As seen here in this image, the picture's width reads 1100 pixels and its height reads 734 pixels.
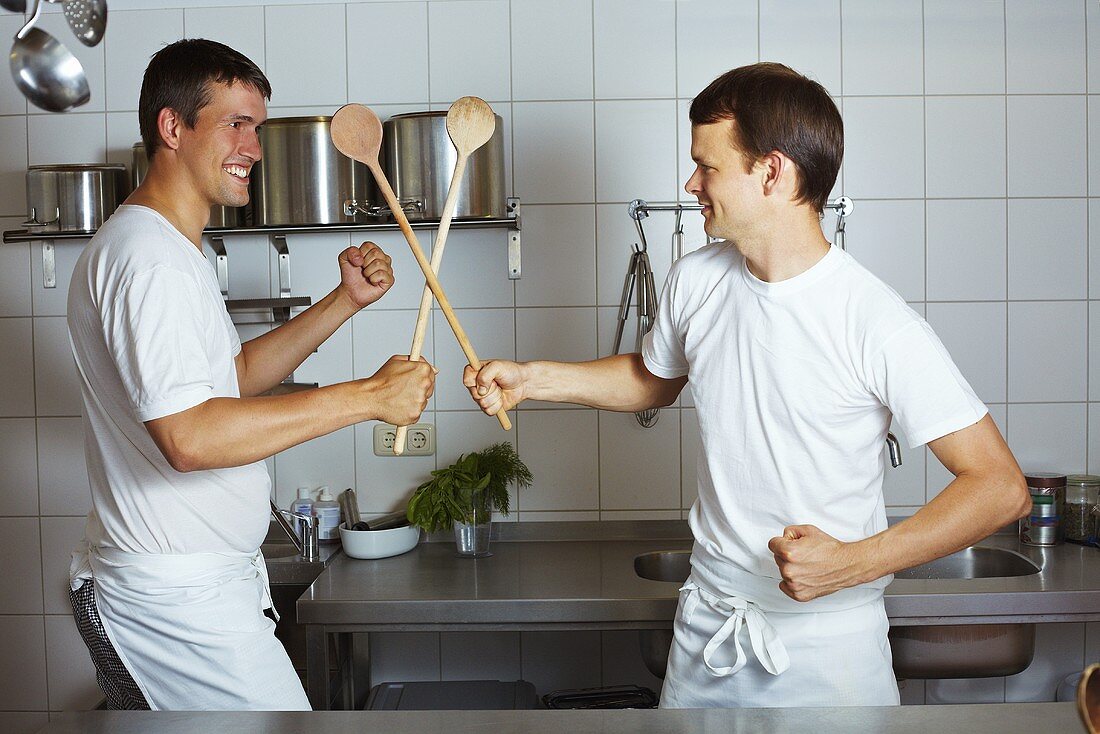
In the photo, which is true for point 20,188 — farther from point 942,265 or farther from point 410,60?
point 942,265

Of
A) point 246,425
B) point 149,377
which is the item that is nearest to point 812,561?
point 246,425

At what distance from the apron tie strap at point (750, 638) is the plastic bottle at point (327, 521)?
119cm

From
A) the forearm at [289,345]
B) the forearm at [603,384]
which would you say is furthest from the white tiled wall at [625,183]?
the forearm at [603,384]

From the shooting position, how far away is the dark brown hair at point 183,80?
152 cm

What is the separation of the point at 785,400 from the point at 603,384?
1.15ft

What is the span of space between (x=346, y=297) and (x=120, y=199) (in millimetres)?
914

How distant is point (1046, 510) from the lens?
7.43 ft

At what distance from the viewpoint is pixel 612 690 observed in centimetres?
222

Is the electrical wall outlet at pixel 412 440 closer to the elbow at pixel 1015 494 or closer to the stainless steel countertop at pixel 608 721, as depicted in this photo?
the stainless steel countertop at pixel 608 721

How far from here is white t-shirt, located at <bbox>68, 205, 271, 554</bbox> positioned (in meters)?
1.31

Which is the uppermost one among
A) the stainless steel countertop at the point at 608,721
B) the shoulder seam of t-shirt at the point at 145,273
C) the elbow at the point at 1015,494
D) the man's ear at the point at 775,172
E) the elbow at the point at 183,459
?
the man's ear at the point at 775,172

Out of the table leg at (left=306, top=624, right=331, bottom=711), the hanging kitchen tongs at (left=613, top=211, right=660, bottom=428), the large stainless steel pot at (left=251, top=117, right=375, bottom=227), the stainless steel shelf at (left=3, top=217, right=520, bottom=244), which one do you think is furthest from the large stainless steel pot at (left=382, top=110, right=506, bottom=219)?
the table leg at (left=306, top=624, right=331, bottom=711)

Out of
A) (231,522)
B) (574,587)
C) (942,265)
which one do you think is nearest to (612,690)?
(574,587)

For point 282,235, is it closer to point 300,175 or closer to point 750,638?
point 300,175
